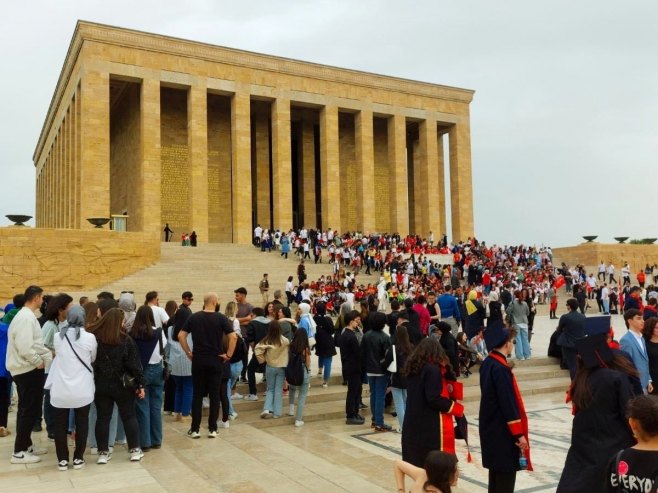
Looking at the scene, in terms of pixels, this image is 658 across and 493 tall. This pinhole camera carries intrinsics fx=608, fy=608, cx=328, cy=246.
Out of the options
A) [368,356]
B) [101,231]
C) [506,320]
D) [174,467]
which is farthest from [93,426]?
[101,231]

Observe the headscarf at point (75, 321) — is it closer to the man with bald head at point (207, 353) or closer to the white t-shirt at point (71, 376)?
the white t-shirt at point (71, 376)

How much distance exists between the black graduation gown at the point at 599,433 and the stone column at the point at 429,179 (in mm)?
35888

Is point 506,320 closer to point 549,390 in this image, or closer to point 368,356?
point 549,390

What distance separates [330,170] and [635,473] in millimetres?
34014

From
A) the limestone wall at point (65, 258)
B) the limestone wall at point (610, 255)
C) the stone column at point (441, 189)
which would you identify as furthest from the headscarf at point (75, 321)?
the stone column at point (441, 189)

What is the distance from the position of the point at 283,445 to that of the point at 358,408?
181 centimetres

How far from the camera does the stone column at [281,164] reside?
34.5m

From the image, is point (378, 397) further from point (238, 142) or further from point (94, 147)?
point (238, 142)

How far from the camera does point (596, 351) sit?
12.5 feet

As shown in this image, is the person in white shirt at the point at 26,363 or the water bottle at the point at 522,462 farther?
the person in white shirt at the point at 26,363

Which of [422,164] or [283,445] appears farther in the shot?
[422,164]

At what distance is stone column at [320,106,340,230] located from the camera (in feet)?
118

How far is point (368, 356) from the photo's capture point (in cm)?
779

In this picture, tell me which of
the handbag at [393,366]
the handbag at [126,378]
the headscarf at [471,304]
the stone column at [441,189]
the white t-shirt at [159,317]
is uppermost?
the stone column at [441,189]
